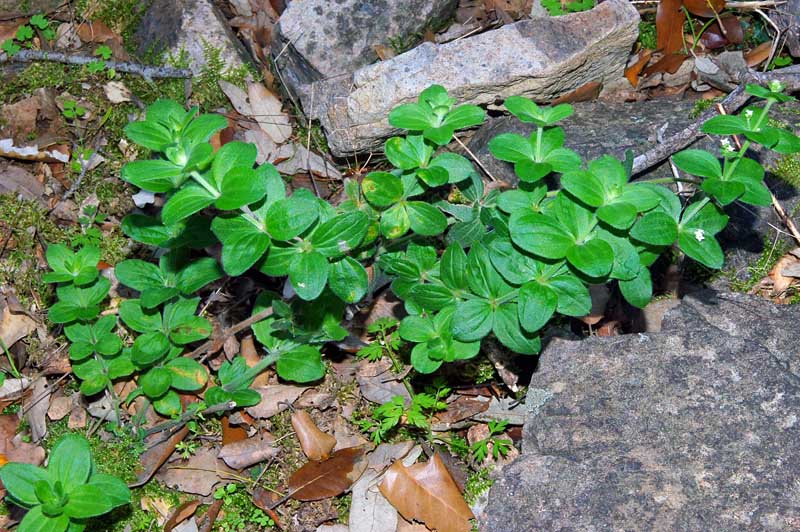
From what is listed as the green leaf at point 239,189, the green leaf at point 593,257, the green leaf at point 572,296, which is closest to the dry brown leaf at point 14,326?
the green leaf at point 239,189

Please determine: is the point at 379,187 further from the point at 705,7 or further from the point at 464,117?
the point at 705,7

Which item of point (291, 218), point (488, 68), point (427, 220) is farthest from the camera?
point (488, 68)

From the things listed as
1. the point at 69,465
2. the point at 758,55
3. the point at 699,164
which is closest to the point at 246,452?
the point at 69,465

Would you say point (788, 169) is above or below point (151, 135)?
below

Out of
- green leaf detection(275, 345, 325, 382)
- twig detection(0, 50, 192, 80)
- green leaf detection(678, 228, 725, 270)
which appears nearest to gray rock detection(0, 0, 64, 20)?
twig detection(0, 50, 192, 80)

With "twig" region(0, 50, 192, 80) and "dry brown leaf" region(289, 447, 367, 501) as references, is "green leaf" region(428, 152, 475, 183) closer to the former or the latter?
"dry brown leaf" region(289, 447, 367, 501)

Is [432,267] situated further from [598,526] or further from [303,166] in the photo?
[303,166]

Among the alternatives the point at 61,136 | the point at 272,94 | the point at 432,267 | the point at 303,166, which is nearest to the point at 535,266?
the point at 432,267

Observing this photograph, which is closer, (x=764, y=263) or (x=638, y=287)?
(x=638, y=287)

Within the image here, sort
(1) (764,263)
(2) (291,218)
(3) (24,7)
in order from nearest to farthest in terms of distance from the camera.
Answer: (2) (291,218) < (1) (764,263) < (3) (24,7)
